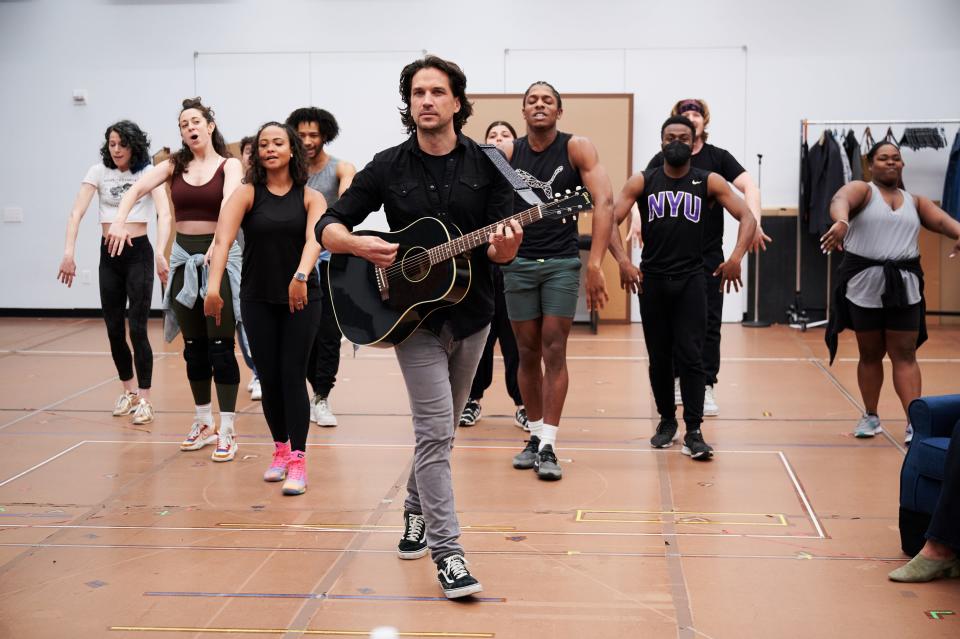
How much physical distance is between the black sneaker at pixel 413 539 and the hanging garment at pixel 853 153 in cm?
803

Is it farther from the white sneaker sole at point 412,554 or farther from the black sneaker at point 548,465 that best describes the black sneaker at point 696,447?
the white sneaker sole at point 412,554

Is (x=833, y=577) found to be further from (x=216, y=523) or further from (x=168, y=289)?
(x=168, y=289)

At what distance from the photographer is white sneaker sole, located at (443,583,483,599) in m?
3.68

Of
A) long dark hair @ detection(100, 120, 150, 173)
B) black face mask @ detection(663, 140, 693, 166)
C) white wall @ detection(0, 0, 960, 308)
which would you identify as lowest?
black face mask @ detection(663, 140, 693, 166)

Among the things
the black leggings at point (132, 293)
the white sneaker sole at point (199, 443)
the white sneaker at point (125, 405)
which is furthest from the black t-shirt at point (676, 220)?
the white sneaker at point (125, 405)

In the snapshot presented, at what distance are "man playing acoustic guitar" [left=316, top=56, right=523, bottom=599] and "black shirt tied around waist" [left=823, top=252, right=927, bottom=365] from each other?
113 inches

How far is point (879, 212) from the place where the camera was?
5.94m

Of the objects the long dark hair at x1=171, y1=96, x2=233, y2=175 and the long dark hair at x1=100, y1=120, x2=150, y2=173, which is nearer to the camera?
the long dark hair at x1=171, y1=96, x2=233, y2=175

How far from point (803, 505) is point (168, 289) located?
Answer: 338cm

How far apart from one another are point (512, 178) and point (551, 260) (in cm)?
157

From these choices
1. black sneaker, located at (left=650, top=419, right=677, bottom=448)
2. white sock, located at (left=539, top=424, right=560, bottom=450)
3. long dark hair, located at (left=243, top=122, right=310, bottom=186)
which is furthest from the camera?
black sneaker, located at (left=650, top=419, right=677, bottom=448)

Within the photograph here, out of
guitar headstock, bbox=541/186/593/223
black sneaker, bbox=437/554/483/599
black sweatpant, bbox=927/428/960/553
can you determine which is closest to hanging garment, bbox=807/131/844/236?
black sweatpant, bbox=927/428/960/553

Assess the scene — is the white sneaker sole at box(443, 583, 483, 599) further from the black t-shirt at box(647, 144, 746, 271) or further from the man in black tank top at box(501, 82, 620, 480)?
the black t-shirt at box(647, 144, 746, 271)

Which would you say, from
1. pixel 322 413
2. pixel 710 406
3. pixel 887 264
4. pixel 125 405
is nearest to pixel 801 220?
pixel 710 406
